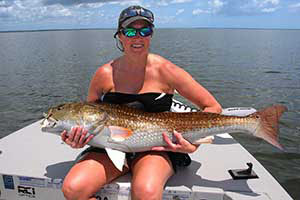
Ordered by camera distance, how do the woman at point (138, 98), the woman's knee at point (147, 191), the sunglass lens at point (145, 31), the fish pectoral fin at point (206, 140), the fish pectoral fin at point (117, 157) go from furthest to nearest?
the sunglass lens at point (145, 31) < the fish pectoral fin at point (206, 140) < the fish pectoral fin at point (117, 157) < the woman at point (138, 98) < the woman's knee at point (147, 191)

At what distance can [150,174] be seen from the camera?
9.14 feet

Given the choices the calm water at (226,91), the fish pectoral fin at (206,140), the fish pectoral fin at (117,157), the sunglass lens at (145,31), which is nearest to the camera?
the fish pectoral fin at (117,157)

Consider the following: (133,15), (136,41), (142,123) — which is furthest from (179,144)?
(133,15)

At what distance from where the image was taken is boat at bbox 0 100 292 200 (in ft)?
9.80

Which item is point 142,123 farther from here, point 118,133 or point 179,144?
point 179,144

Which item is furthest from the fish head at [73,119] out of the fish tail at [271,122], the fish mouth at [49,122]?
the fish tail at [271,122]

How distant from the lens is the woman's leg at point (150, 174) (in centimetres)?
266

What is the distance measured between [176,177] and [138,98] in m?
0.97

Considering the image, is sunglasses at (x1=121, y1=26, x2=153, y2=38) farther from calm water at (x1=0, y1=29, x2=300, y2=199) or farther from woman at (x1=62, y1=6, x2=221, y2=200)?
calm water at (x1=0, y1=29, x2=300, y2=199)

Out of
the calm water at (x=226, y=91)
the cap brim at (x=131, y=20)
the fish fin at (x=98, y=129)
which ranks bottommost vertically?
the calm water at (x=226, y=91)

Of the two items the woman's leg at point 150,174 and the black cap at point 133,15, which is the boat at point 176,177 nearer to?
the woman's leg at point 150,174

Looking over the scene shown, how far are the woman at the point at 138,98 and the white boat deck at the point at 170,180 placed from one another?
188mm

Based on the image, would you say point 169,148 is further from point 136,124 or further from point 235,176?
point 235,176

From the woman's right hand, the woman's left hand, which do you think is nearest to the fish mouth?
the woman's right hand
